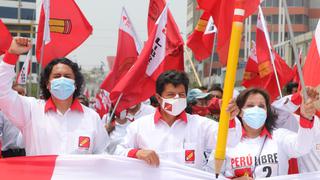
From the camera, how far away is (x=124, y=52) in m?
7.09

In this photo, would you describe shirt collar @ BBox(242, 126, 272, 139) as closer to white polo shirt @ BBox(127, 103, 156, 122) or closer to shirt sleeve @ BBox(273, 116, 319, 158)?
shirt sleeve @ BBox(273, 116, 319, 158)

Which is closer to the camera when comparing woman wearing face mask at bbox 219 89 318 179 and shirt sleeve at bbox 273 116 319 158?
shirt sleeve at bbox 273 116 319 158

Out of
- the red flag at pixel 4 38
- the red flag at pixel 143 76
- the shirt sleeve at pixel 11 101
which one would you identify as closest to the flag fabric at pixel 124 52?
Result: the red flag at pixel 143 76

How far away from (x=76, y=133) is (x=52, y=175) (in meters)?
0.35

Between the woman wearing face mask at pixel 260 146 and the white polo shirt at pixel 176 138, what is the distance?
134mm

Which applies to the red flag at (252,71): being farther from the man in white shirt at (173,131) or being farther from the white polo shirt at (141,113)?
the man in white shirt at (173,131)

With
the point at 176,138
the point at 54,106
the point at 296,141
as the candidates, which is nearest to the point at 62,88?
the point at 54,106

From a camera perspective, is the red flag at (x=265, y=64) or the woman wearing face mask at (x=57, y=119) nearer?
the woman wearing face mask at (x=57, y=119)

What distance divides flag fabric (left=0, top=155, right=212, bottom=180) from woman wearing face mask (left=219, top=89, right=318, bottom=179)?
317mm

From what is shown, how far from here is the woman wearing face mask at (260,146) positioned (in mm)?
4020

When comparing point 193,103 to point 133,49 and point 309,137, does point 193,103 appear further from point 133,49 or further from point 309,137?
point 309,137

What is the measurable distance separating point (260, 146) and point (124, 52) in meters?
3.28

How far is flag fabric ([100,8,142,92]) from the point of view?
6812 millimetres

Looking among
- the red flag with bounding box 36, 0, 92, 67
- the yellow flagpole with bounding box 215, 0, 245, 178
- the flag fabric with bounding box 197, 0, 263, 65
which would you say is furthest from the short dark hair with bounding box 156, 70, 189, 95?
the red flag with bounding box 36, 0, 92, 67
